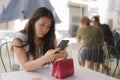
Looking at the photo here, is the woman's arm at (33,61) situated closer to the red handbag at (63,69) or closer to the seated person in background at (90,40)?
the red handbag at (63,69)

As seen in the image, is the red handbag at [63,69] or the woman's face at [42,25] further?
the woman's face at [42,25]

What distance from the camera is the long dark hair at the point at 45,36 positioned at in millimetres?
1604

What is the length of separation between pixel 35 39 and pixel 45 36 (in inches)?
4.0

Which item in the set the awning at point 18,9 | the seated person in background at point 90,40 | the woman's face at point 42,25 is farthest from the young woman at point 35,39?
the seated person in background at point 90,40

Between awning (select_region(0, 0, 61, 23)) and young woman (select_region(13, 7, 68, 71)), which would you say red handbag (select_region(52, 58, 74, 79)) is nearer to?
young woman (select_region(13, 7, 68, 71))

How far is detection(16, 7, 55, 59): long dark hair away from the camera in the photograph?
160 cm

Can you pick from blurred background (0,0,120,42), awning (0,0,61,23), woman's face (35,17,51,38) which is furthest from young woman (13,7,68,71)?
blurred background (0,0,120,42)

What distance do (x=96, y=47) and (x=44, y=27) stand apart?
187 cm

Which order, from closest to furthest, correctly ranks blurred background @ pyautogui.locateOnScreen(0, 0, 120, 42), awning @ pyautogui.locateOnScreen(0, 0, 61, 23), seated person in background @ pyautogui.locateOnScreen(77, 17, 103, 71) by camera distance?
awning @ pyautogui.locateOnScreen(0, 0, 61, 23)
seated person in background @ pyautogui.locateOnScreen(77, 17, 103, 71)
blurred background @ pyautogui.locateOnScreen(0, 0, 120, 42)

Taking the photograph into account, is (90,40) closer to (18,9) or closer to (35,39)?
(18,9)

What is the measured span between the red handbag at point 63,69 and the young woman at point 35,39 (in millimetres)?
64

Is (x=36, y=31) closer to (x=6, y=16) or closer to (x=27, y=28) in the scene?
(x=27, y=28)

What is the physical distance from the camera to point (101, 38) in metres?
3.39

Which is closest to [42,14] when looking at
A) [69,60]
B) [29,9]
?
[69,60]
